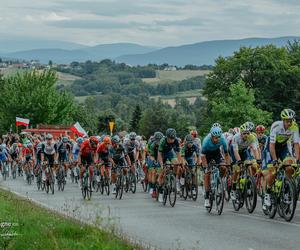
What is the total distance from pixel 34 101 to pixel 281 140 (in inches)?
2998

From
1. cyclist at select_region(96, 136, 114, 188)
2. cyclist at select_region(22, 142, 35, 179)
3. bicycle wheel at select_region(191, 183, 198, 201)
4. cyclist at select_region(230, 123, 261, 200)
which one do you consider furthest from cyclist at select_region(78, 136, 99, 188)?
cyclist at select_region(22, 142, 35, 179)

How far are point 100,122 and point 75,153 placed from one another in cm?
8790

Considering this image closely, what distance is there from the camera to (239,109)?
2975 inches

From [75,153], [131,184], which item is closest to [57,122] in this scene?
[75,153]

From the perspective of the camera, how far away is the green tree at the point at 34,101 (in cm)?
8881

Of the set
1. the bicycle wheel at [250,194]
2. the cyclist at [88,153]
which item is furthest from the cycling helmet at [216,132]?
the cyclist at [88,153]

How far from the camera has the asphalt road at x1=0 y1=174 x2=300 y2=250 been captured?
11.3 m

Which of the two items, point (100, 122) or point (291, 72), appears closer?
point (291, 72)

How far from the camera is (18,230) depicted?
1175 centimetres

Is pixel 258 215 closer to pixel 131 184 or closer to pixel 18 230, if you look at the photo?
pixel 18 230

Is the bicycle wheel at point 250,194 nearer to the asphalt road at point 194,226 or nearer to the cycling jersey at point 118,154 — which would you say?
the asphalt road at point 194,226

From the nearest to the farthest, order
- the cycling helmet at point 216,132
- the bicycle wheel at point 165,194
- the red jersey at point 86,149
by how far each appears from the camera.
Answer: the cycling helmet at point 216,132
the bicycle wheel at point 165,194
the red jersey at point 86,149

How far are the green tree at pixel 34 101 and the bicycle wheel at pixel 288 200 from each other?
75.5 m

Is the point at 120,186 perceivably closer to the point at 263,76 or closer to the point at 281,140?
the point at 281,140
